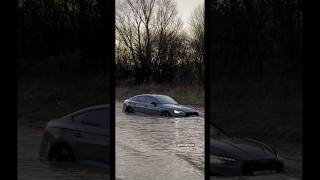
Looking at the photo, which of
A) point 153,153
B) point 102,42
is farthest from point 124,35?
point 102,42

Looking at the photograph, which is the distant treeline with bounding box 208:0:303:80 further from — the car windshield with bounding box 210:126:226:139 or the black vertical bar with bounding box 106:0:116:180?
the black vertical bar with bounding box 106:0:116:180

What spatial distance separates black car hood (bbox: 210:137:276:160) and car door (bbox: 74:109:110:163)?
4.30ft

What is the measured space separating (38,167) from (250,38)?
298 centimetres

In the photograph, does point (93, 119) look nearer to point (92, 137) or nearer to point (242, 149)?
point (92, 137)

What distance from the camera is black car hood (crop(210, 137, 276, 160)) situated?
5.87 m

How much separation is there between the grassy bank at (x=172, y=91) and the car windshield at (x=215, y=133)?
12.2 m

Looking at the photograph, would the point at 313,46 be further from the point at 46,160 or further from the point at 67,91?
the point at 46,160

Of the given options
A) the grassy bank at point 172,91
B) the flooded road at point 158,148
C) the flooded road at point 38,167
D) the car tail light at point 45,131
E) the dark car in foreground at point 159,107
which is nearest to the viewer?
the flooded road at point 38,167

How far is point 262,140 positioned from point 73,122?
7.59 feet

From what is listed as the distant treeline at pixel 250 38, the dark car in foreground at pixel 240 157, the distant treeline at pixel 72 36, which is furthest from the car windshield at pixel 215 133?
→ the distant treeline at pixel 72 36

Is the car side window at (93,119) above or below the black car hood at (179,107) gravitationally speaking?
above

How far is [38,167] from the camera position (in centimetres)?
564

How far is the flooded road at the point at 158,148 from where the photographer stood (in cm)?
956

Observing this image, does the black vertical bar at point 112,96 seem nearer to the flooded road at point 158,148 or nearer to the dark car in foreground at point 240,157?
the dark car in foreground at point 240,157
